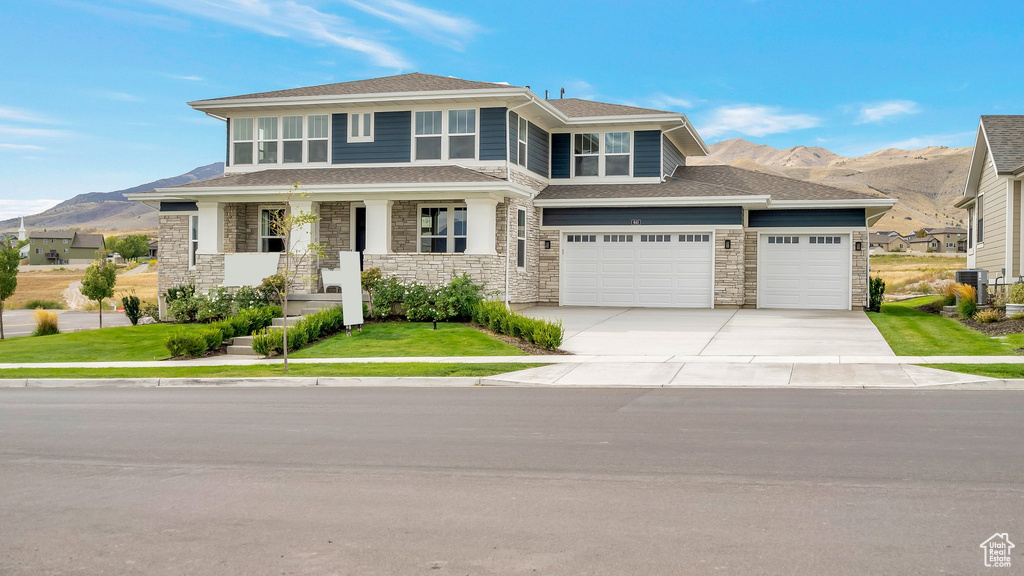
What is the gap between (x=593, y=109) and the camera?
30.1 meters

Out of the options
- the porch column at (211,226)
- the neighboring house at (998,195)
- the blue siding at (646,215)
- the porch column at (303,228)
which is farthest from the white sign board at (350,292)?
the neighboring house at (998,195)

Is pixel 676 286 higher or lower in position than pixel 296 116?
lower

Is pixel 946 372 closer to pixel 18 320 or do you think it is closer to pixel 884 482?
pixel 884 482

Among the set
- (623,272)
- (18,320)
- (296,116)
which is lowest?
(18,320)

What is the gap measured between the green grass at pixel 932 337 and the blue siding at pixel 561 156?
1051cm

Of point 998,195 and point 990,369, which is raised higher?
point 998,195

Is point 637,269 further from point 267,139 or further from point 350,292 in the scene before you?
point 267,139

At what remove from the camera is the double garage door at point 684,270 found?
27.0 m

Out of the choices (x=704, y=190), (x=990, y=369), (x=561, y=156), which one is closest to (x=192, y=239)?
(x=561, y=156)

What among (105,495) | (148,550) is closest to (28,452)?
(105,495)

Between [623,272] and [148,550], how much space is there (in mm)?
22757

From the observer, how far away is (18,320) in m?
37.7

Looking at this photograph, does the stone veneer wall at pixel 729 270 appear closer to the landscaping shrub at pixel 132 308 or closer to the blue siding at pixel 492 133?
the blue siding at pixel 492 133

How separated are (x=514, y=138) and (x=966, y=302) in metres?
13.1
